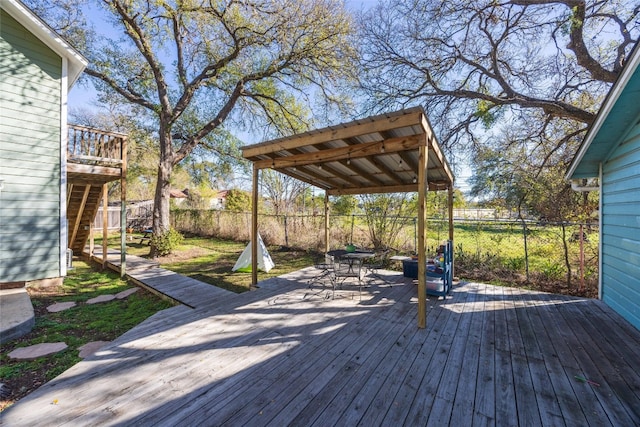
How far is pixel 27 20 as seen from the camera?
448cm

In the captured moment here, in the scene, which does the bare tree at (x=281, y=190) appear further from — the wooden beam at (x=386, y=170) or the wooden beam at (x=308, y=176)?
the wooden beam at (x=386, y=170)

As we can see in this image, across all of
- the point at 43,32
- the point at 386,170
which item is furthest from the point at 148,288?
the point at 386,170

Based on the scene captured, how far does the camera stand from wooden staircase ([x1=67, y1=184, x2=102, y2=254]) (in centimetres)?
688

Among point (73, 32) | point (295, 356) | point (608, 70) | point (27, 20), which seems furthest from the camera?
point (73, 32)

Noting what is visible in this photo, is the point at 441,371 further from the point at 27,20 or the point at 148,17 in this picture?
the point at 148,17

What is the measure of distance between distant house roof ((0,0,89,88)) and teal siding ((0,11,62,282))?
0.10 meters

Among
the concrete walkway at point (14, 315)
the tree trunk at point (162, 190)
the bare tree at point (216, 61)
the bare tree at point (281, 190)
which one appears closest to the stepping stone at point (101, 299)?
the concrete walkway at point (14, 315)

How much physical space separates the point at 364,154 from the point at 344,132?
51 centimetres

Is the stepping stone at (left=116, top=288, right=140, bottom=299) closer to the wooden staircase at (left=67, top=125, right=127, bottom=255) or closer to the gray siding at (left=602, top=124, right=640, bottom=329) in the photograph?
the wooden staircase at (left=67, top=125, right=127, bottom=255)

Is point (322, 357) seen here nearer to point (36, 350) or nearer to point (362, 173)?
point (36, 350)

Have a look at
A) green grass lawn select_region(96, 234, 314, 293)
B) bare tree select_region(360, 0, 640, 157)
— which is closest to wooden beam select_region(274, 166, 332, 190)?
green grass lawn select_region(96, 234, 314, 293)

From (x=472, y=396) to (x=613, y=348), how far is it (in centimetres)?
203

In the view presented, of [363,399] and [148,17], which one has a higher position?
[148,17]

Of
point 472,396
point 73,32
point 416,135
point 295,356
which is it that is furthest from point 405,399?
point 73,32
